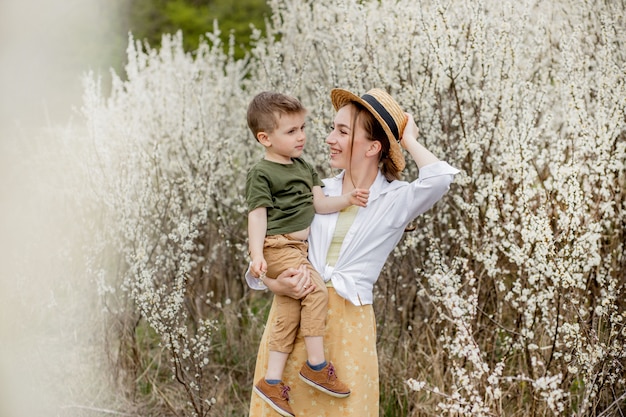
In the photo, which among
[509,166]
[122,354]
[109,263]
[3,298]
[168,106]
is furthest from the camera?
[168,106]

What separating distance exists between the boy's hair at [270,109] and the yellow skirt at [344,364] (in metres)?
0.52

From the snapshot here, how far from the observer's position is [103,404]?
142 inches

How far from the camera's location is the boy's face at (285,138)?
2.18 meters

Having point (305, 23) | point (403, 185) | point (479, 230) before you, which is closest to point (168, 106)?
point (305, 23)

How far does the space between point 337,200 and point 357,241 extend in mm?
137

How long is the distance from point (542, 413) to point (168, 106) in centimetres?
330

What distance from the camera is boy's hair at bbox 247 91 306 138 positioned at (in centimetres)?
218

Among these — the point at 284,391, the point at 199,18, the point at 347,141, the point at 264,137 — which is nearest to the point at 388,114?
the point at 347,141

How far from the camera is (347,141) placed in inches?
87.7

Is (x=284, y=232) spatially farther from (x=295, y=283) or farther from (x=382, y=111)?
(x=382, y=111)

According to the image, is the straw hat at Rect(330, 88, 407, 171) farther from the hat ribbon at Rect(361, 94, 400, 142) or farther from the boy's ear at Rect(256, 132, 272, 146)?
the boy's ear at Rect(256, 132, 272, 146)

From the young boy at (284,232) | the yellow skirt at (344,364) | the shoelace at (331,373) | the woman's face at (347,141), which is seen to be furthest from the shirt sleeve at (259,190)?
the shoelace at (331,373)

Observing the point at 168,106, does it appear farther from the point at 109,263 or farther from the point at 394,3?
the point at 394,3

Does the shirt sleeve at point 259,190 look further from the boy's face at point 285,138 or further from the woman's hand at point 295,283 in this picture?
the woman's hand at point 295,283
